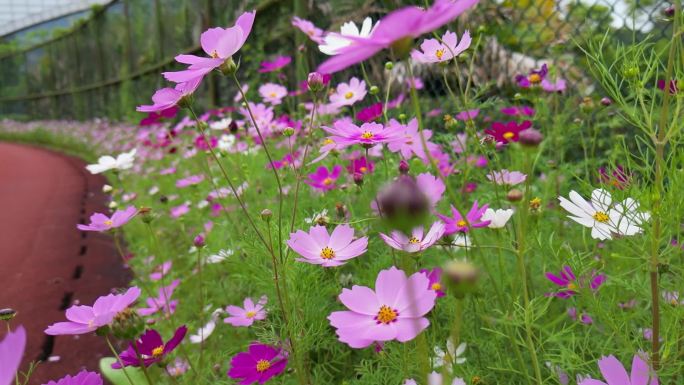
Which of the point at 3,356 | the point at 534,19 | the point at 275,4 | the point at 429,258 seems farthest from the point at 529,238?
the point at 275,4

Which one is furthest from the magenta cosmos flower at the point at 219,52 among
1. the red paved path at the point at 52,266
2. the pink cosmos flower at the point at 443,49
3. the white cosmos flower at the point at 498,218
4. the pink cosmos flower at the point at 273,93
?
the pink cosmos flower at the point at 273,93

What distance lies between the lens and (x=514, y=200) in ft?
1.54

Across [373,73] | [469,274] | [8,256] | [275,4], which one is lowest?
[8,256]

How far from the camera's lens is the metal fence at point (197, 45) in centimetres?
186

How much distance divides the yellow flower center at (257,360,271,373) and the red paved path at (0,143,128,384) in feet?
1.91

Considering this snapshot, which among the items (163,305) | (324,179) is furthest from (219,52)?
(163,305)

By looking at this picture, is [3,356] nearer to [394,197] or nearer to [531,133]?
[394,197]

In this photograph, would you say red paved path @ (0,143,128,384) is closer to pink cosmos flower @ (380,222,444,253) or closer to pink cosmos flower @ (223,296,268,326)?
pink cosmos flower @ (223,296,268,326)

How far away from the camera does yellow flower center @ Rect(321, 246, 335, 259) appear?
2.19 ft

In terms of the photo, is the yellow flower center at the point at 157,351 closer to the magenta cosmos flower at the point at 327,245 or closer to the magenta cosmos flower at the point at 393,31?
the magenta cosmos flower at the point at 327,245

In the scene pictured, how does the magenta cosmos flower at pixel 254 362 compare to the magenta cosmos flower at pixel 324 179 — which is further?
the magenta cosmos flower at pixel 324 179

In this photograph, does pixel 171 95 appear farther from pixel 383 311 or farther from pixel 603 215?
pixel 603 215

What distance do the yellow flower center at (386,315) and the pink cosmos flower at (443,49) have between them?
0.36 metres

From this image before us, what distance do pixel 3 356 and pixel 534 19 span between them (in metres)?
2.20
